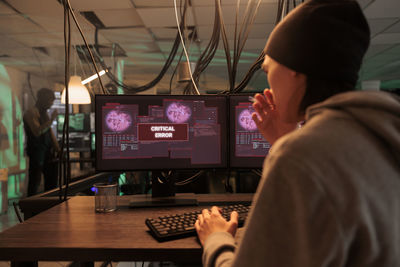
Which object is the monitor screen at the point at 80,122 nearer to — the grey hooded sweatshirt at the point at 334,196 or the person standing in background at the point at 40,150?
the person standing in background at the point at 40,150

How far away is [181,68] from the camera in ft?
6.85

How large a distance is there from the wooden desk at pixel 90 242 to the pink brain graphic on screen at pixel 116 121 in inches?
15.4

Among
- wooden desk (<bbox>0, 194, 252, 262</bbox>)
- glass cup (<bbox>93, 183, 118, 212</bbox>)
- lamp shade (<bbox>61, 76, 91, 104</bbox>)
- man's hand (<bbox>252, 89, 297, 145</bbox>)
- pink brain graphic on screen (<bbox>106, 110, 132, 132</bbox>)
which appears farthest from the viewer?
lamp shade (<bbox>61, 76, 91, 104</bbox>)

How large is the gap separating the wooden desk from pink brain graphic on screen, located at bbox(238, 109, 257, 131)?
60 cm

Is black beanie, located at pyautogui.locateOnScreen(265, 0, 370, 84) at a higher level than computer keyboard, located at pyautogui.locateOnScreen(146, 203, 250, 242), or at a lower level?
higher

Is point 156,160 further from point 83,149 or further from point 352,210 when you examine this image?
point 83,149

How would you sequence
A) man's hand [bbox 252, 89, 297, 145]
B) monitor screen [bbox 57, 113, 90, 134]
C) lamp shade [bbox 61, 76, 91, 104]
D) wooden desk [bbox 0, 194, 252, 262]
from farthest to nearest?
monitor screen [bbox 57, 113, 90, 134], lamp shade [bbox 61, 76, 91, 104], man's hand [bbox 252, 89, 297, 145], wooden desk [bbox 0, 194, 252, 262]

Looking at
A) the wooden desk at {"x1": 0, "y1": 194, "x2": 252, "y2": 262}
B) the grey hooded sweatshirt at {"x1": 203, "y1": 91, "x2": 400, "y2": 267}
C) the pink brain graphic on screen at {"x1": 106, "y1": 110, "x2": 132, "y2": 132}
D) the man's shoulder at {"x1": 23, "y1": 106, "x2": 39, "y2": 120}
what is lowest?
the wooden desk at {"x1": 0, "y1": 194, "x2": 252, "y2": 262}

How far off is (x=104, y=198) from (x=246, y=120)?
74 centimetres

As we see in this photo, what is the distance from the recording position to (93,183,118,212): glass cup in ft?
3.84

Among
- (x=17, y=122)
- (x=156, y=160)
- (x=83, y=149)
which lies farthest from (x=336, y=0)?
(x=17, y=122)

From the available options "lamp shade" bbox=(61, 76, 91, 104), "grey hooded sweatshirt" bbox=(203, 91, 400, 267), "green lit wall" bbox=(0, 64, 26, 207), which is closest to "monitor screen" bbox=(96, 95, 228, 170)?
"grey hooded sweatshirt" bbox=(203, 91, 400, 267)

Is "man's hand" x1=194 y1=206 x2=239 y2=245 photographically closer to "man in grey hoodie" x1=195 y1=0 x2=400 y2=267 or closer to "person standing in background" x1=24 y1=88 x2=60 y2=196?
"man in grey hoodie" x1=195 y1=0 x2=400 y2=267

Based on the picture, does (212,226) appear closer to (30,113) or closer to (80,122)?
(30,113)
